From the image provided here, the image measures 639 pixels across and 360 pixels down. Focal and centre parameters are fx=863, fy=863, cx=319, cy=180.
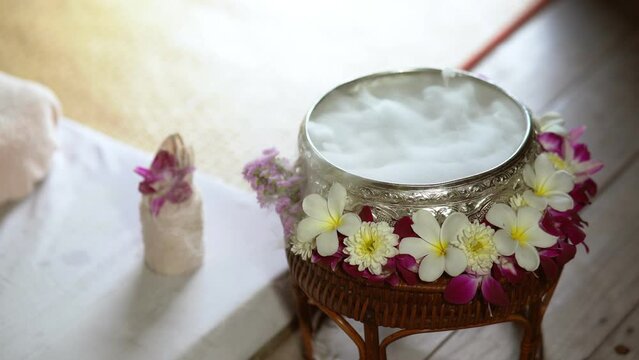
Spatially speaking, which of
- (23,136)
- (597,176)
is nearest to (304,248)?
(23,136)

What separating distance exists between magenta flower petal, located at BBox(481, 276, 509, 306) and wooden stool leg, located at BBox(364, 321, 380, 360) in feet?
0.53

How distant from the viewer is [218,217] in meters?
1.59

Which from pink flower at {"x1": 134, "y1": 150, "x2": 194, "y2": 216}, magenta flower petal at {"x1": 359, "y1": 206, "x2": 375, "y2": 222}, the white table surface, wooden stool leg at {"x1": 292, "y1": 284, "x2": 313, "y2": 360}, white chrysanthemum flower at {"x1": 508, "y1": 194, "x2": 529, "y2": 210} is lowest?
the white table surface

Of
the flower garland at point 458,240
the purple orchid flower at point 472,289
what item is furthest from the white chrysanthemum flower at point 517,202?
the purple orchid flower at point 472,289

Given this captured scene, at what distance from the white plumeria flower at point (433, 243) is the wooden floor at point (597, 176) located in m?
0.40

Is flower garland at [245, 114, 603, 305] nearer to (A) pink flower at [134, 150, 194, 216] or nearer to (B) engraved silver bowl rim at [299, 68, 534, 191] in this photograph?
(B) engraved silver bowl rim at [299, 68, 534, 191]

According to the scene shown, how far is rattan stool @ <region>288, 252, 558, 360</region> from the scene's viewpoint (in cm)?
110

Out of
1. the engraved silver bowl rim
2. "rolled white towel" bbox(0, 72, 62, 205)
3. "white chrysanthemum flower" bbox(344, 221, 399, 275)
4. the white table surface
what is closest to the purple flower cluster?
the engraved silver bowl rim

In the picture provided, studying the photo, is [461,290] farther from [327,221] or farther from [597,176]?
[597,176]

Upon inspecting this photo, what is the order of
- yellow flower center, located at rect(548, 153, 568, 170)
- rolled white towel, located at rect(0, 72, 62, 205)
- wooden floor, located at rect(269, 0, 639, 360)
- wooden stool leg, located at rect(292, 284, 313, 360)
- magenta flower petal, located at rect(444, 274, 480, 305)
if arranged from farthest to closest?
rolled white towel, located at rect(0, 72, 62, 205)
wooden floor, located at rect(269, 0, 639, 360)
wooden stool leg, located at rect(292, 284, 313, 360)
yellow flower center, located at rect(548, 153, 568, 170)
magenta flower petal, located at rect(444, 274, 480, 305)

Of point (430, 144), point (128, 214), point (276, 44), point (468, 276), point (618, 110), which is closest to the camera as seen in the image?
point (468, 276)

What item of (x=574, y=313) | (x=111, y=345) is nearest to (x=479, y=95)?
(x=574, y=313)

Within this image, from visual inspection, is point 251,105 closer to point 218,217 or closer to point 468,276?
point 218,217

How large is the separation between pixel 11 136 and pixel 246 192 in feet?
1.46
